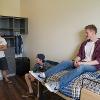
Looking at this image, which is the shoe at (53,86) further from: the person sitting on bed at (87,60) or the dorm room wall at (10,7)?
the dorm room wall at (10,7)

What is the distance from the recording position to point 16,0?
5406 millimetres

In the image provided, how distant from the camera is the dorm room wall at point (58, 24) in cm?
306

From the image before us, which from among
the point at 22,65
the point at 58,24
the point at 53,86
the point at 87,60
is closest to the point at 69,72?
the point at 53,86

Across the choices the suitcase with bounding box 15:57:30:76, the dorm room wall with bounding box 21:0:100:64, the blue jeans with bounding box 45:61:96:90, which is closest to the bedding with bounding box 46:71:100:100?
the blue jeans with bounding box 45:61:96:90

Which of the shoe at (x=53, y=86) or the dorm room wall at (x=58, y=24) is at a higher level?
the dorm room wall at (x=58, y=24)

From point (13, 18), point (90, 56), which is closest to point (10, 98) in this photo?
point (90, 56)

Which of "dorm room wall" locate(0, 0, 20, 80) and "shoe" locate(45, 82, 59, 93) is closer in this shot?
"shoe" locate(45, 82, 59, 93)

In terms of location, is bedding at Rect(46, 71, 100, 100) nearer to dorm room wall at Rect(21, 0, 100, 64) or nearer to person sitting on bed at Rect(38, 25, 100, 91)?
person sitting on bed at Rect(38, 25, 100, 91)

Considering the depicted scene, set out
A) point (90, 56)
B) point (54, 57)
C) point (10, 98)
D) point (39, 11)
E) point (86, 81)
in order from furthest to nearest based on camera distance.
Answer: point (39, 11)
point (54, 57)
point (10, 98)
point (90, 56)
point (86, 81)

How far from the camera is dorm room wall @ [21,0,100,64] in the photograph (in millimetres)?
3058

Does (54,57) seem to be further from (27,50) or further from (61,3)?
(27,50)

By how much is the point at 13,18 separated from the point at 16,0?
0.71 meters

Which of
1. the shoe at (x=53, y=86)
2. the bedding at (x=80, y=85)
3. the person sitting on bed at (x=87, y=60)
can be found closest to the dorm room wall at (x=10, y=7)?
the person sitting on bed at (x=87, y=60)

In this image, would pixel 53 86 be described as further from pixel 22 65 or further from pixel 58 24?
pixel 22 65
